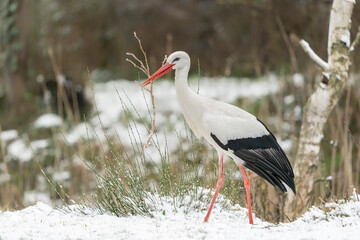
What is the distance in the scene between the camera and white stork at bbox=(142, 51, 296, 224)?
2.98 m

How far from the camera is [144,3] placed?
12.8 m

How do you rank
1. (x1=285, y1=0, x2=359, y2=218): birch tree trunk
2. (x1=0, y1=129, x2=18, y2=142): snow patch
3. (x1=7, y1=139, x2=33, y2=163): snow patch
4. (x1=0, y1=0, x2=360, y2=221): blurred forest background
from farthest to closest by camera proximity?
(x1=0, y1=129, x2=18, y2=142): snow patch → (x1=7, y1=139, x2=33, y2=163): snow patch → (x1=0, y1=0, x2=360, y2=221): blurred forest background → (x1=285, y1=0, x2=359, y2=218): birch tree trunk

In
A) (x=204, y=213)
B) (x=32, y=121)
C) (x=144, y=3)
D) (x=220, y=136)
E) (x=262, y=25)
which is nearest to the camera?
(x=220, y=136)

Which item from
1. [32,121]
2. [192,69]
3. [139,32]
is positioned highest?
[139,32]

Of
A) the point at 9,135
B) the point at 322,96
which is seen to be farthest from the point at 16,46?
the point at 322,96

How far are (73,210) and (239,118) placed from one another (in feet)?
4.72

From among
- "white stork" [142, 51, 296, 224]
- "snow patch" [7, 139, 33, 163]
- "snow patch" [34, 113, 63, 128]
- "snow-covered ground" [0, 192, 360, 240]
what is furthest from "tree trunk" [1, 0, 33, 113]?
"white stork" [142, 51, 296, 224]

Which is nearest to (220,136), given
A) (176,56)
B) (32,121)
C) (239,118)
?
(239,118)

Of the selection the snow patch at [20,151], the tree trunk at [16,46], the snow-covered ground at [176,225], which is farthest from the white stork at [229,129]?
the tree trunk at [16,46]

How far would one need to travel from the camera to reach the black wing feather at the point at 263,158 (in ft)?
9.93

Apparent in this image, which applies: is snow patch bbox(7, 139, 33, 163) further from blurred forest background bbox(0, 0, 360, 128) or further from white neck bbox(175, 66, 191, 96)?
white neck bbox(175, 66, 191, 96)

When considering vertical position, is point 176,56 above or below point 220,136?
above

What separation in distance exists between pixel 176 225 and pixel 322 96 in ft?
5.79

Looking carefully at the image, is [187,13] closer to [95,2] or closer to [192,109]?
[95,2]
